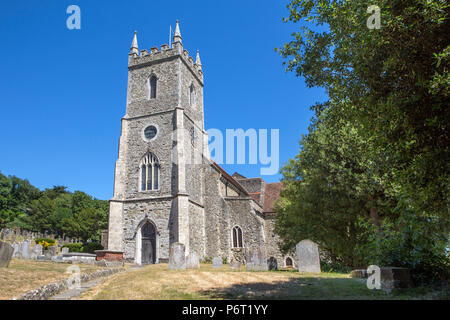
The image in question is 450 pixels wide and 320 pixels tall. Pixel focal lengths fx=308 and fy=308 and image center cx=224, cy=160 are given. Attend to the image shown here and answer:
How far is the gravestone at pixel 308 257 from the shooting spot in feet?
41.3

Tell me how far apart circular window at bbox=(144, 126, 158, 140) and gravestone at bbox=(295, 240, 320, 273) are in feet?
48.5

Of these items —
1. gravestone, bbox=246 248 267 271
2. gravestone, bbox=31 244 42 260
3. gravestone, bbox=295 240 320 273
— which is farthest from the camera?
gravestone, bbox=31 244 42 260

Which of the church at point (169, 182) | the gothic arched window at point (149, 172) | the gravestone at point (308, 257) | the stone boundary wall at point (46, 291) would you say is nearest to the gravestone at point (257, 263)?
the gravestone at point (308, 257)

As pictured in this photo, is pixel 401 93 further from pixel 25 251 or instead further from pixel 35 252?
pixel 35 252

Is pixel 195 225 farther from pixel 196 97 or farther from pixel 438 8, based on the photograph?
pixel 438 8

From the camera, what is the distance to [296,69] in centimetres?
821

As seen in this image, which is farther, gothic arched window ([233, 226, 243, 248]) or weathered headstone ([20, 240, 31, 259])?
gothic arched window ([233, 226, 243, 248])

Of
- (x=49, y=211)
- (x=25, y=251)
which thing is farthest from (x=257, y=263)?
(x=49, y=211)

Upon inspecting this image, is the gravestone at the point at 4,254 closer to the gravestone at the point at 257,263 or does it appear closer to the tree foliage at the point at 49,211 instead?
the gravestone at the point at 257,263

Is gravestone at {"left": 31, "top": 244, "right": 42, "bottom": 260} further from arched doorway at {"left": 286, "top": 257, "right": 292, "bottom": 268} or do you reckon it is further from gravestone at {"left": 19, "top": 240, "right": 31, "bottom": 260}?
arched doorway at {"left": 286, "top": 257, "right": 292, "bottom": 268}

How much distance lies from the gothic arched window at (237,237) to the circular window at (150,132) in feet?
31.5

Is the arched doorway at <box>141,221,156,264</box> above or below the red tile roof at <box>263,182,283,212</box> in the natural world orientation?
below

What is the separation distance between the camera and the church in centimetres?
2117

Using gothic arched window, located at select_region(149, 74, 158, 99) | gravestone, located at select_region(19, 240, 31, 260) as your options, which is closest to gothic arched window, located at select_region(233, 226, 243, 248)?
gothic arched window, located at select_region(149, 74, 158, 99)
